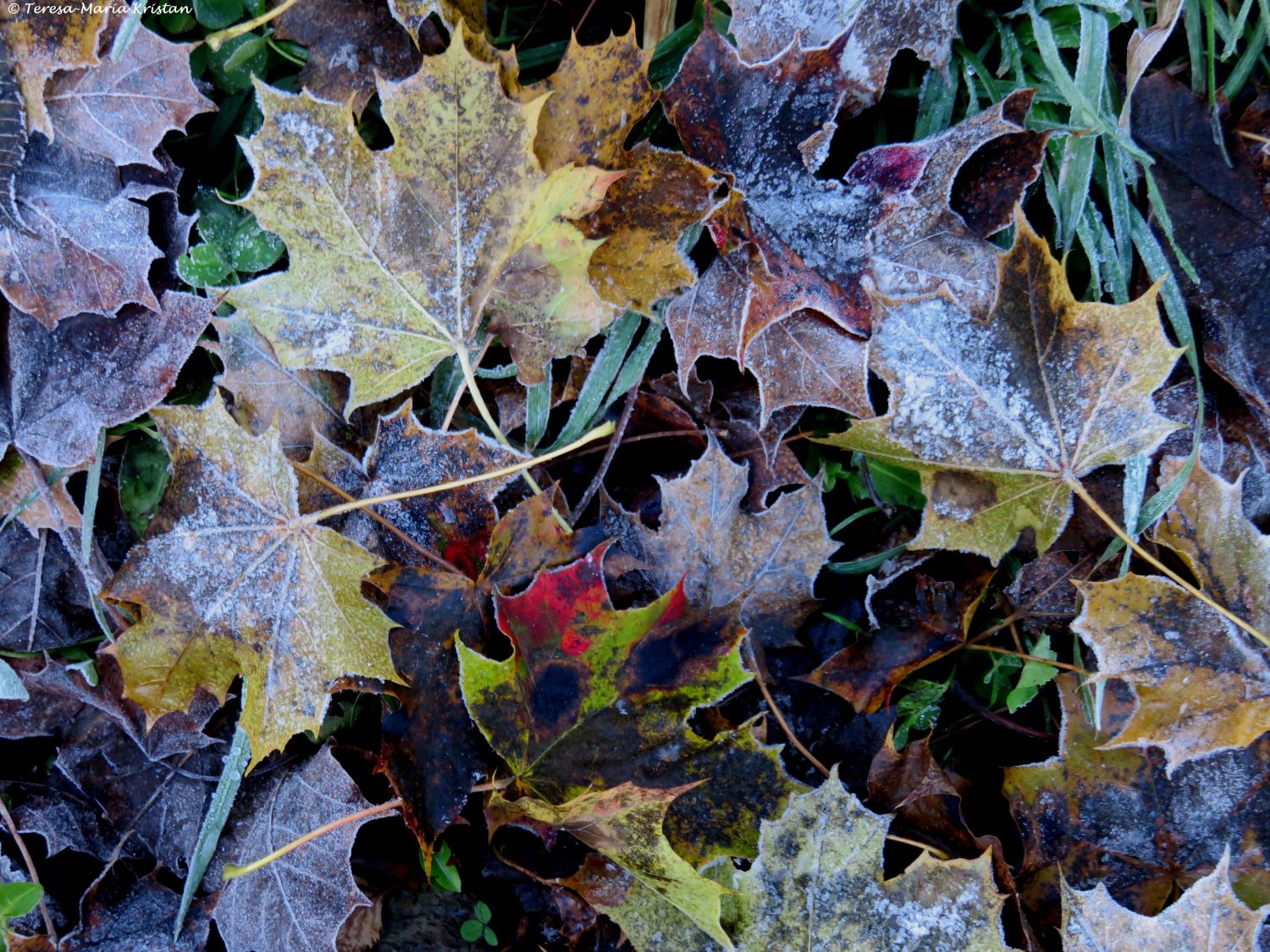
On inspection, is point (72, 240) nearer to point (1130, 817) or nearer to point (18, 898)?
point (18, 898)

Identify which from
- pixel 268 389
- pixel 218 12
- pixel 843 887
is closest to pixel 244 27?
pixel 218 12

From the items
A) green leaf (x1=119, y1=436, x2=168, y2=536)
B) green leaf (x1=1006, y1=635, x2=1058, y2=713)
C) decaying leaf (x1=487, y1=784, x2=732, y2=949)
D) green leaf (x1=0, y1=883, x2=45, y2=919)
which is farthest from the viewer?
green leaf (x1=119, y1=436, x2=168, y2=536)

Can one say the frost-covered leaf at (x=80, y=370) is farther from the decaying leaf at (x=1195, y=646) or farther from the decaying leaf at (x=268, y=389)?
the decaying leaf at (x=1195, y=646)

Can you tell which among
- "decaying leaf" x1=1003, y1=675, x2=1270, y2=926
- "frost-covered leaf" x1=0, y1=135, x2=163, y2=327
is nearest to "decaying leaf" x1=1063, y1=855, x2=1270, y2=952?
"decaying leaf" x1=1003, y1=675, x2=1270, y2=926

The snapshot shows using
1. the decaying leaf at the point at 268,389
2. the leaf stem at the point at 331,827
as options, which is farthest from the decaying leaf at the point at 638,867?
the decaying leaf at the point at 268,389

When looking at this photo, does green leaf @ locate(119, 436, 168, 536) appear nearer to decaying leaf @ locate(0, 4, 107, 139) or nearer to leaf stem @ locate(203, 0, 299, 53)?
decaying leaf @ locate(0, 4, 107, 139)

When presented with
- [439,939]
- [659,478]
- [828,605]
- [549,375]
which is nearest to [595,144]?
[549,375]
